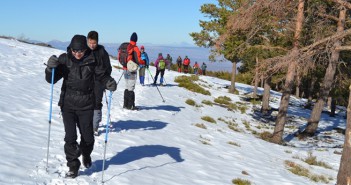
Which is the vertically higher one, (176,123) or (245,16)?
(245,16)

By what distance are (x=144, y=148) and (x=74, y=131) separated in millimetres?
3107

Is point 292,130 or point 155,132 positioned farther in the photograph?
point 292,130

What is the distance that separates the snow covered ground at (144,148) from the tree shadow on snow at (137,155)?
17 mm

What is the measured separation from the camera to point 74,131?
5516 mm

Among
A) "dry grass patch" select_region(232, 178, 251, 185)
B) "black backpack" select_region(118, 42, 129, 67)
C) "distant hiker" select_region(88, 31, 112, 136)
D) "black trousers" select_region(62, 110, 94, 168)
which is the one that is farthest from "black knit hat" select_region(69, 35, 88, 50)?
"black backpack" select_region(118, 42, 129, 67)

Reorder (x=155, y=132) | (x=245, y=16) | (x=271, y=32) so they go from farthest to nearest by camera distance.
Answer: (x=271, y=32) → (x=245, y=16) → (x=155, y=132)

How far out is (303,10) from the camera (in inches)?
525

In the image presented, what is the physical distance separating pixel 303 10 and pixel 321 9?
634 millimetres

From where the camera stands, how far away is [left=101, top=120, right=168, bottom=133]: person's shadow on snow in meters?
9.80

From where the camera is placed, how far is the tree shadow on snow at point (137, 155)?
6.56 m

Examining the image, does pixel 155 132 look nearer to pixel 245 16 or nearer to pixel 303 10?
pixel 245 16

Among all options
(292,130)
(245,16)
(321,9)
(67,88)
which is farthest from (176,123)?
(292,130)

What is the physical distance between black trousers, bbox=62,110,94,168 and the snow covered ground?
36cm

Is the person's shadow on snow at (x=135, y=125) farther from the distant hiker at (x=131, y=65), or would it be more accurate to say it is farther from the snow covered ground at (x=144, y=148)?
the distant hiker at (x=131, y=65)
